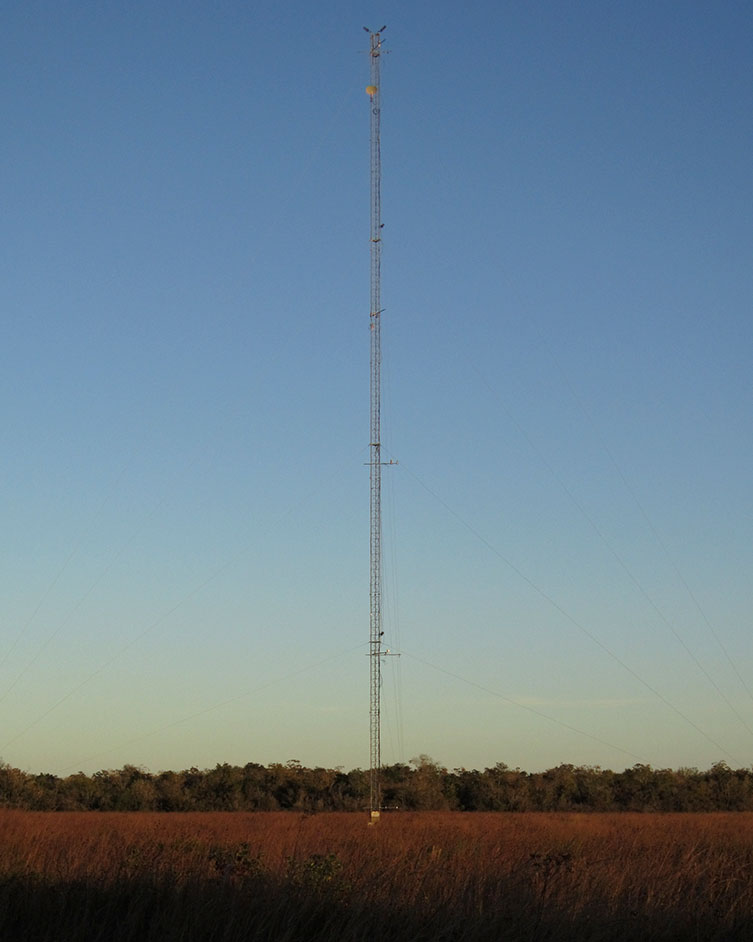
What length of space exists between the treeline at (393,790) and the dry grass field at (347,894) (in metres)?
27.3

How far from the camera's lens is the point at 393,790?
5319 centimetres

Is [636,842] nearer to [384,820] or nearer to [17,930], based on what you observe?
[384,820]

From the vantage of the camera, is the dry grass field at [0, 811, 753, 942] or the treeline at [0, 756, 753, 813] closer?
the dry grass field at [0, 811, 753, 942]

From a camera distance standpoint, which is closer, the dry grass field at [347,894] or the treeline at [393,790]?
the dry grass field at [347,894]

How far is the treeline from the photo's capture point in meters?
52.0

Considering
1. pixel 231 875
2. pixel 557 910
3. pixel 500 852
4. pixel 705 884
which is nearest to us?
pixel 557 910

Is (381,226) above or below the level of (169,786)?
above

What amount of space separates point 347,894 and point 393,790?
128 ft

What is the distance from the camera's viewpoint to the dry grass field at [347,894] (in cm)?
1373

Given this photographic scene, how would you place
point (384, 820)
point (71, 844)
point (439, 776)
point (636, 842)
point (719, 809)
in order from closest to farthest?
point (71, 844)
point (636, 842)
point (384, 820)
point (719, 809)
point (439, 776)

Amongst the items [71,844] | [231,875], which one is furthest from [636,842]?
[231,875]

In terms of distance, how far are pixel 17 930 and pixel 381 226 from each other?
94.1 ft

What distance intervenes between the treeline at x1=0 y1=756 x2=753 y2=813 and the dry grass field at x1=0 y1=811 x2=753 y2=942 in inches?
1073

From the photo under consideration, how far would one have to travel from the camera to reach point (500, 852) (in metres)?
25.4
